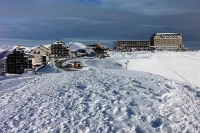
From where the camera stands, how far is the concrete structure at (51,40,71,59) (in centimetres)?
8611

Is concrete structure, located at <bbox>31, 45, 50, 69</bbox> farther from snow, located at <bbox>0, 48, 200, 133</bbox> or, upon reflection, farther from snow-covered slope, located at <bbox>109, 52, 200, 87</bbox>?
snow, located at <bbox>0, 48, 200, 133</bbox>

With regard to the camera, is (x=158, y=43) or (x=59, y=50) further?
(x=158, y=43)

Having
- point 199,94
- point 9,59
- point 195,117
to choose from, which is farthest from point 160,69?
point 195,117

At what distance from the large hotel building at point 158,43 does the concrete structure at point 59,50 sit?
52.5m

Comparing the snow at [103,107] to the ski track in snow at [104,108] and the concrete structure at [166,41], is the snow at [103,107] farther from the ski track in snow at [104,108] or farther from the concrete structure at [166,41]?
the concrete structure at [166,41]

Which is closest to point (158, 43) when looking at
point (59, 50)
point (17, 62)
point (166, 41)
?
point (166, 41)

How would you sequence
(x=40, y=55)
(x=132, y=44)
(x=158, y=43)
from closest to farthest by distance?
(x=40, y=55)
(x=132, y=44)
(x=158, y=43)

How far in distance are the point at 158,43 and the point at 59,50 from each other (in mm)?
67760

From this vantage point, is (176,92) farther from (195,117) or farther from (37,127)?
(37,127)

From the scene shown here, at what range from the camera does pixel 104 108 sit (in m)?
11.9

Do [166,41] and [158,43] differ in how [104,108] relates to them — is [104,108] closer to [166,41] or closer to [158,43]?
[158,43]

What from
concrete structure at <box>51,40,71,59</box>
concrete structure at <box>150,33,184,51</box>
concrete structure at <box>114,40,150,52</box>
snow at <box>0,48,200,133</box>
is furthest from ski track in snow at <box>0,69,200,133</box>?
concrete structure at <box>150,33,184,51</box>

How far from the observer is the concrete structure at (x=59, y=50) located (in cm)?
8611

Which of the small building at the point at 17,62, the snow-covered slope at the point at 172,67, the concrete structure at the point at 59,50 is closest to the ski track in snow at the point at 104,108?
the snow-covered slope at the point at 172,67
